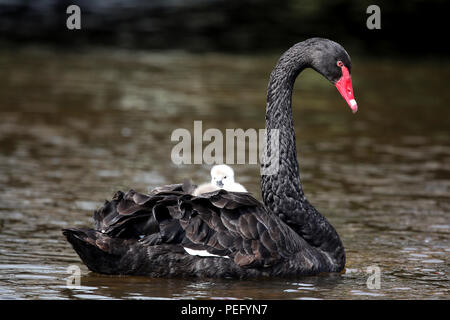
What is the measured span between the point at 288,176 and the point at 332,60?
89 cm

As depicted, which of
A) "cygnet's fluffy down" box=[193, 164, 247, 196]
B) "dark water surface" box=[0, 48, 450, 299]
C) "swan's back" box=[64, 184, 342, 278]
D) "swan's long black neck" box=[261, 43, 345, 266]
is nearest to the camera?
"swan's back" box=[64, 184, 342, 278]

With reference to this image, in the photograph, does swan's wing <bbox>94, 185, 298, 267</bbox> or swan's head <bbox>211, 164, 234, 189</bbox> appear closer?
swan's wing <bbox>94, 185, 298, 267</bbox>

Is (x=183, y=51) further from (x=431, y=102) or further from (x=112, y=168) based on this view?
(x=112, y=168)

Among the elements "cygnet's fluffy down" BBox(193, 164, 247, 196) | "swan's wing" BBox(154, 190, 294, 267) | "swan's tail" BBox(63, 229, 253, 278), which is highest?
"cygnet's fluffy down" BBox(193, 164, 247, 196)

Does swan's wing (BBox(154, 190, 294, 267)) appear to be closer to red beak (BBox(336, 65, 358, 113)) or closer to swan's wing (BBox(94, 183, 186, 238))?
swan's wing (BBox(94, 183, 186, 238))

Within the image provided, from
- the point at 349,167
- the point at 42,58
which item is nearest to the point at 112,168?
the point at 349,167

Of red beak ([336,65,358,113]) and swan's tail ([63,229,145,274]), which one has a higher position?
red beak ([336,65,358,113])

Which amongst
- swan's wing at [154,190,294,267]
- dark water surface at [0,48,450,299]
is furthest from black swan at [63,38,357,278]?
dark water surface at [0,48,450,299]

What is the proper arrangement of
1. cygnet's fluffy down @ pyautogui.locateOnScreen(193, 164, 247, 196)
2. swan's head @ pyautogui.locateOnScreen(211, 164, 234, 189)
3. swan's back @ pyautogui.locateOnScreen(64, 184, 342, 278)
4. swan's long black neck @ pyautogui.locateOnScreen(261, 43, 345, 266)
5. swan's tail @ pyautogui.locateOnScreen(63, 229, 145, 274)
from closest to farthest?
swan's tail @ pyautogui.locateOnScreen(63, 229, 145, 274) → swan's back @ pyautogui.locateOnScreen(64, 184, 342, 278) → swan's long black neck @ pyautogui.locateOnScreen(261, 43, 345, 266) → cygnet's fluffy down @ pyautogui.locateOnScreen(193, 164, 247, 196) → swan's head @ pyautogui.locateOnScreen(211, 164, 234, 189)

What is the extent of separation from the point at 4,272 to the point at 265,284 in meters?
1.74

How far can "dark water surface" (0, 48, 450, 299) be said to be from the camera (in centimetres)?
653

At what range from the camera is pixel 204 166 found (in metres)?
10.7

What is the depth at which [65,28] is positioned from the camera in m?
20.9

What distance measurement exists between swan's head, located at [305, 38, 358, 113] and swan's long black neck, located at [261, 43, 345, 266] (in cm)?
6
